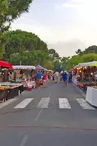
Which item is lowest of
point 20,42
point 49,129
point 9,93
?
point 49,129

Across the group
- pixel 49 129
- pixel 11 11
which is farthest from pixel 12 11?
pixel 49 129

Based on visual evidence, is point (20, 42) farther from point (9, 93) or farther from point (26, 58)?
point (9, 93)

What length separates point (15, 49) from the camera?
279ft

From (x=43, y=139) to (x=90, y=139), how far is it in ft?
4.09

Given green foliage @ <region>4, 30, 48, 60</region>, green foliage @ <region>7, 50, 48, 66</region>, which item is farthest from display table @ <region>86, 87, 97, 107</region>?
green foliage @ <region>7, 50, 48, 66</region>

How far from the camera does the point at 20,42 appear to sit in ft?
287

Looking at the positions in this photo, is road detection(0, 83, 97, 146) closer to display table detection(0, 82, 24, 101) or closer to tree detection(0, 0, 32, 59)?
display table detection(0, 82, 24, 101)

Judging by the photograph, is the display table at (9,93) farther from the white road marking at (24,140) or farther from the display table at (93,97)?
the white road marking at (24,140)

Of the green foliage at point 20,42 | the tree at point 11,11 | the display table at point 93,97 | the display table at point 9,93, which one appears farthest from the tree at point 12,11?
the green foliage at point 20,42

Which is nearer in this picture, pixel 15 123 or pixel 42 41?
pixel 15 123

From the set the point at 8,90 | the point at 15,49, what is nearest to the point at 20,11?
the point at 8,90

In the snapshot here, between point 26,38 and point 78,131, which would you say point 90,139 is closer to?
point 78,131

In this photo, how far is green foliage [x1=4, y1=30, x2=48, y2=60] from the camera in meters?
82.4

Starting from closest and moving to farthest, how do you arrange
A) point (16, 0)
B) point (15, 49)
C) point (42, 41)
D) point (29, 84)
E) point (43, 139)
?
point (43, 139) → point (16, 0) → point (29, 84) → point (15, 49) → point (42, 41)
